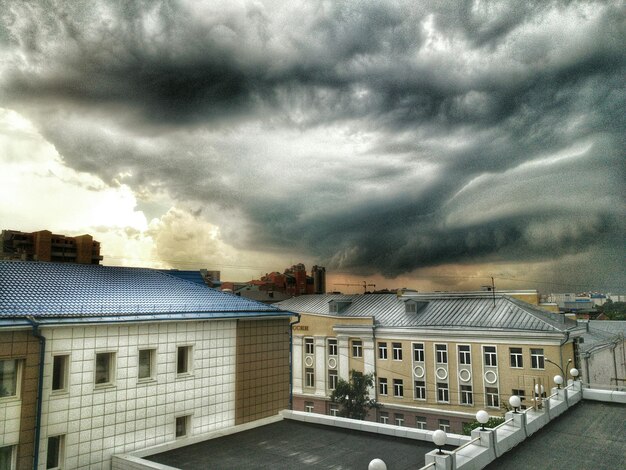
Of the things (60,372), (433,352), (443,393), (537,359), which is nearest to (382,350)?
(433,352)

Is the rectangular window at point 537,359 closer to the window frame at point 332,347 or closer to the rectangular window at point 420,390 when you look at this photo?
the rectangular window at point 420,390

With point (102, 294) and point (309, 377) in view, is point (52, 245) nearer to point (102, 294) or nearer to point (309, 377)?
point (309, 377)

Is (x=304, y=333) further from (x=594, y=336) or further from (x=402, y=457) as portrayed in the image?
(x=402, y=457)

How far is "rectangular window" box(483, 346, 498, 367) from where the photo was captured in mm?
44094

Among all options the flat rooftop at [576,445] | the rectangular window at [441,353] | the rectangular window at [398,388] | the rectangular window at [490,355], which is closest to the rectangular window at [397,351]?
the rectangular window at [398,388]

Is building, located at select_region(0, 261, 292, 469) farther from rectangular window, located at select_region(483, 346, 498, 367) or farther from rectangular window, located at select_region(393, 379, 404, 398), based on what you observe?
rectangular window, located at select_region(393, 379, 404, 398)

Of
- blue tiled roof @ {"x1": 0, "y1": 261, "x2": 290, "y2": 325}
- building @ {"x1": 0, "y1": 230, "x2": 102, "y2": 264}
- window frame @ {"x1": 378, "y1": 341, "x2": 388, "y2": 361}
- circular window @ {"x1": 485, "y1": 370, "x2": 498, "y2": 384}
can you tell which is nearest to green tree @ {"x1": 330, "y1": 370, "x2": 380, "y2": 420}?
window frame @ {"x1": 378, "y1": 341, "x2": 388, "y2": 361}

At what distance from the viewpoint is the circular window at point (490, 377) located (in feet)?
143

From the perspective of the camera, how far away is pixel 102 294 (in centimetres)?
1975

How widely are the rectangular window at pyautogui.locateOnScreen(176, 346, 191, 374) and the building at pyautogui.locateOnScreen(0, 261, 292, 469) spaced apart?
4cm

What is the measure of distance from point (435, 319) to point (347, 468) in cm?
3468

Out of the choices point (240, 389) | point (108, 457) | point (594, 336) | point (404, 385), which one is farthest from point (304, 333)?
point (108, 457)

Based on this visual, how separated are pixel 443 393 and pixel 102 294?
1450 inches

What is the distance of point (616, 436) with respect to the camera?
17.0 m
